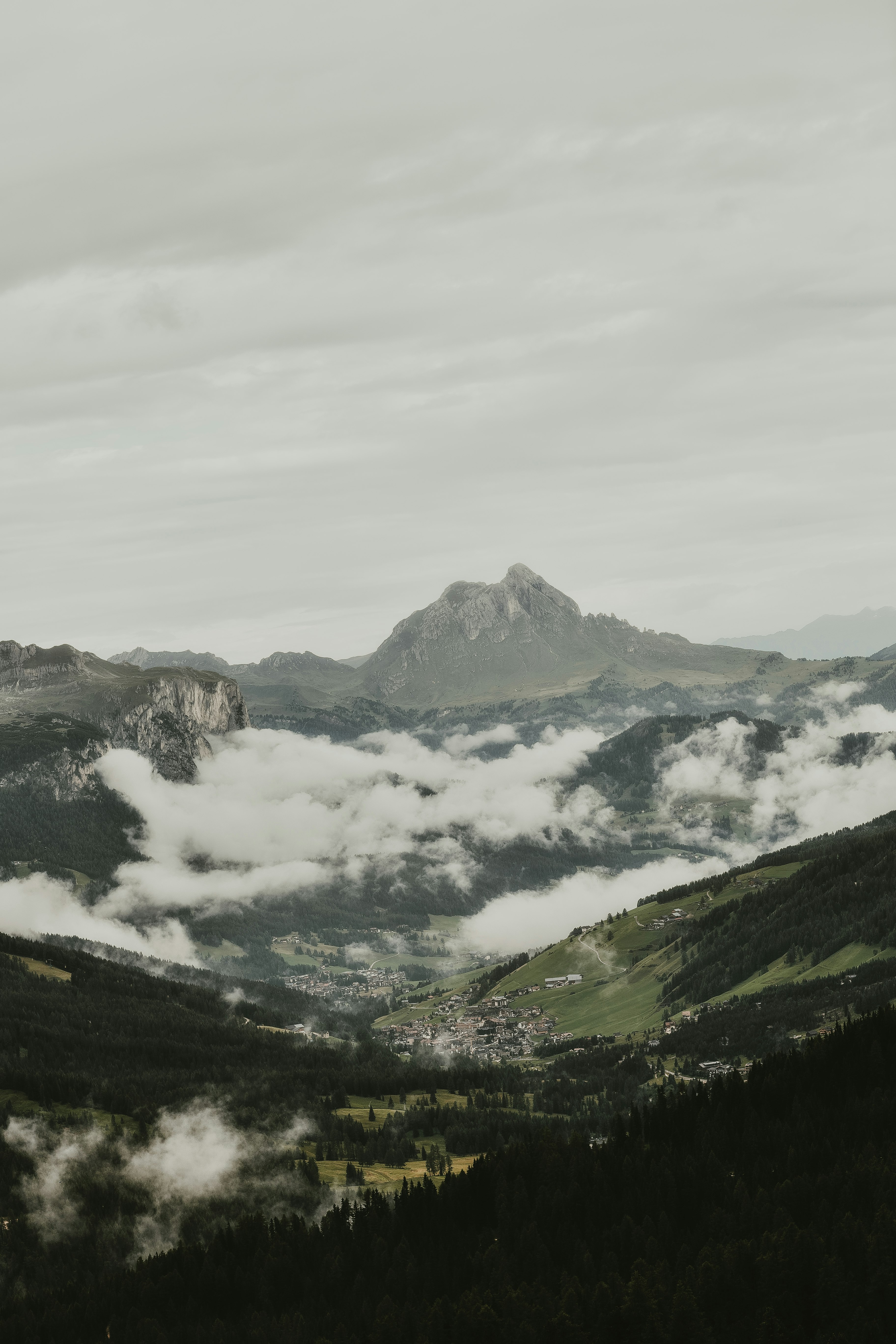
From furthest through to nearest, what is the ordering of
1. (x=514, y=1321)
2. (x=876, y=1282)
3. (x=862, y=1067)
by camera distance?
(x=862, y=1067) → (x=514, y=1321) → (x=876, y=1282)

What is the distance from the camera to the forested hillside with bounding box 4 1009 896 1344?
13188 cm

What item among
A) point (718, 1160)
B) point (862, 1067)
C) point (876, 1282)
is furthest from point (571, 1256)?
point (862, 1067)

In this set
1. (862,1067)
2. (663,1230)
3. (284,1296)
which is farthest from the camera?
(862,1067)

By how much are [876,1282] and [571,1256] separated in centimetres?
4717

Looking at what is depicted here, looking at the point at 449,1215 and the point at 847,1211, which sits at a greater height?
the point at 847,1211

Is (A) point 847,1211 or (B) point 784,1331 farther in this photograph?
(A) point 847,1211

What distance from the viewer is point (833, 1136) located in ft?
567

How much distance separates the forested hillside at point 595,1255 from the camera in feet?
433

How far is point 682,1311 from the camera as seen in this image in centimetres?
12850

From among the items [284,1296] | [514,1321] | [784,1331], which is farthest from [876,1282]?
[284,1296]

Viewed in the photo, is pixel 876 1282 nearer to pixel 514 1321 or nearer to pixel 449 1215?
pixel 514 1321

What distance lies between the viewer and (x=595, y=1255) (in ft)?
511

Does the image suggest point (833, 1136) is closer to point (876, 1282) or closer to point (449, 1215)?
point (876, 1282)

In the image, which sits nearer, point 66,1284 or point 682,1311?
point 682,1311
